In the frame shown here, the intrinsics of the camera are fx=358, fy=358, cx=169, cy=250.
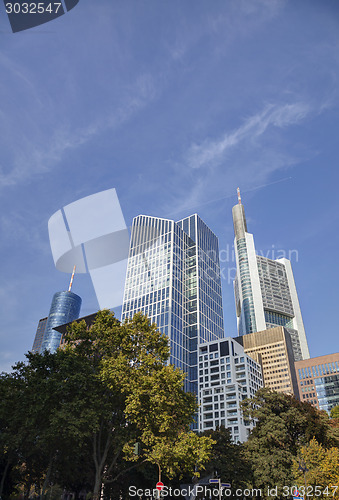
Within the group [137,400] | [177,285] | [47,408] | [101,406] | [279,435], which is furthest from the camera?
[177,285]

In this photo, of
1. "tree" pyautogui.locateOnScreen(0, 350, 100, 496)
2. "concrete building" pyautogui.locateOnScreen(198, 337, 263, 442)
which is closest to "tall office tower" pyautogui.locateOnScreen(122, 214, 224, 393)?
"concrete building" pyautogui.locateOnScreen(198, 337, 263, 442)

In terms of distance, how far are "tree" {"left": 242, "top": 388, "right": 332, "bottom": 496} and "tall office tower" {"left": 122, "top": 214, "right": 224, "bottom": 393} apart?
73.6m

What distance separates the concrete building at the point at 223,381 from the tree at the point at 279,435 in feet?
249

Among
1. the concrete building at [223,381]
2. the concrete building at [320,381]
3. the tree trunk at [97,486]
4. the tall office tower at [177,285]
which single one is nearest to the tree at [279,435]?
the tree trunk at [97,486]

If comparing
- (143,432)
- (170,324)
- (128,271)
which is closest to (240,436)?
(170,324)

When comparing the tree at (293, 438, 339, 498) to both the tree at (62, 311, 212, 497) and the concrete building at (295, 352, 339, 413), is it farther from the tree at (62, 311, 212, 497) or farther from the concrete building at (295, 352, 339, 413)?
the concrete building at (295, 352, 339, 413)

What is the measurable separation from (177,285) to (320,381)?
70532 millimetres

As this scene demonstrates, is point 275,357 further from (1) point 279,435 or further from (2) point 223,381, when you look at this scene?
(1) point 279,435

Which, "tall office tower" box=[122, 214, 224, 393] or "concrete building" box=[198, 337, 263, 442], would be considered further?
"tall office tower" box=[122, 214, 224, 393]

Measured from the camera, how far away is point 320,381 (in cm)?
14088

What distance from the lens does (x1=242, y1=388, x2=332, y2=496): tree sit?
32.4 meters

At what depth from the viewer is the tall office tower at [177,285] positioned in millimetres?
117188

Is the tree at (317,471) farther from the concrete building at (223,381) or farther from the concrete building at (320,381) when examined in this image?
the concrete building at (320,381)

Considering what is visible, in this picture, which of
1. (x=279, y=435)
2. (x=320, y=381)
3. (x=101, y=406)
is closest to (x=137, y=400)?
(x=101, y=406)
